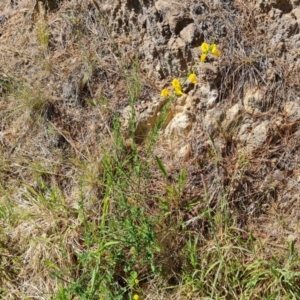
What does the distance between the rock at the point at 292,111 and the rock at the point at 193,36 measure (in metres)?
0.64

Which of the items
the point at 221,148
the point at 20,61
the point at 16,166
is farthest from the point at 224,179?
the point at 20,61

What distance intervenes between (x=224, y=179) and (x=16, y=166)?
126 cm

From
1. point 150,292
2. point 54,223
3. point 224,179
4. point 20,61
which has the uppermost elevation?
point 20,61

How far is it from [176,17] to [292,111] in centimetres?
87

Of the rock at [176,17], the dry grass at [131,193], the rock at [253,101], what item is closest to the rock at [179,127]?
the dry grass at [131,193]

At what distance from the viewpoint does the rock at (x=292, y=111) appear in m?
2.78

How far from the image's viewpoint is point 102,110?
311 centimetres

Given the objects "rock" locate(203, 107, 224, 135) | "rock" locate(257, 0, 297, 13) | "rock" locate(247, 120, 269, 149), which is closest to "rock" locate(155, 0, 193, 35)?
"rock" locate(257, 0, 297, 13)

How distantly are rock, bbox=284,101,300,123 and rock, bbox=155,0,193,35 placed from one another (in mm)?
759

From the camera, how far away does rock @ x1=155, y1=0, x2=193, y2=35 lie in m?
3.02

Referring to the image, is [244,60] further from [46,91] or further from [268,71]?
[46,91]

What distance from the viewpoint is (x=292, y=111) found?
279 cm

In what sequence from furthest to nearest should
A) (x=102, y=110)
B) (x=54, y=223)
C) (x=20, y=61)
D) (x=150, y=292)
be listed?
(x=20, y=61) → (x=102, y=110) → (x=54, y=223) → (x=150, y=292)

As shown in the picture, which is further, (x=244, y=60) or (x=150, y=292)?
(x=244, y=60)
